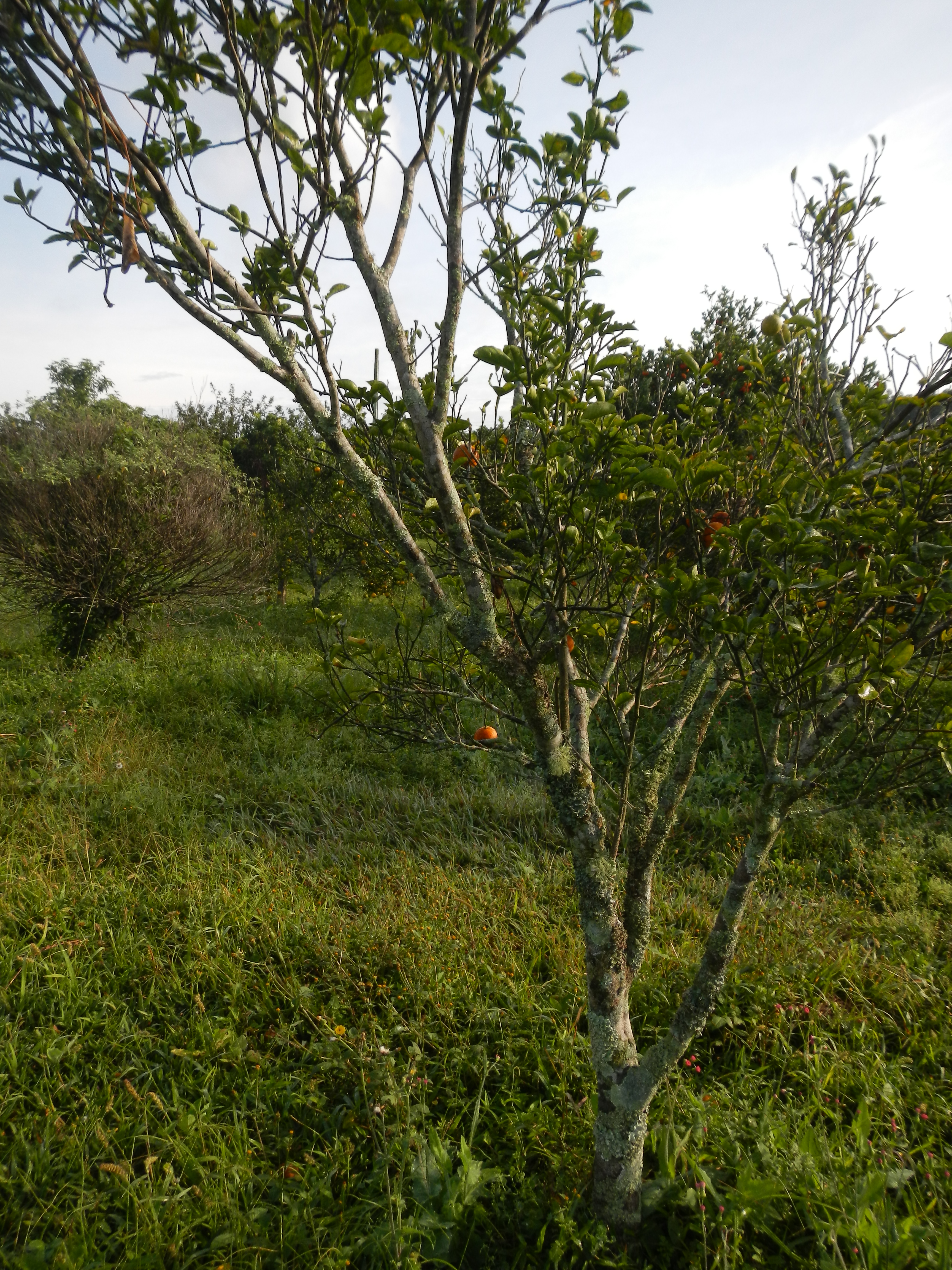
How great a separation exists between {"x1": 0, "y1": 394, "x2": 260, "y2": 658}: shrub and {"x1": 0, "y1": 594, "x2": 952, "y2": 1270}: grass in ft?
9.27

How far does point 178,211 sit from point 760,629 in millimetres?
1512

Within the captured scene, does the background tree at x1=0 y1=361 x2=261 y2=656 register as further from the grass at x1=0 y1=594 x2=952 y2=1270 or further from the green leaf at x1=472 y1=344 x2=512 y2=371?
the green leaf at x1=472 y1=344 x2=512 y2=371

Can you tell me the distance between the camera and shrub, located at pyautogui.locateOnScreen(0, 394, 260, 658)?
651 centimetres

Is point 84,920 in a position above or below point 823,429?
below

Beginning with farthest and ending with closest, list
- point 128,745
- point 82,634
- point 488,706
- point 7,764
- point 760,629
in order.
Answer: point 82,634 < point 128,745 < point 7,764 < point 488,706 < point 760,629

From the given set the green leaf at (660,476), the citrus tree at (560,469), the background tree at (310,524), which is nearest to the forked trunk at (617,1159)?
the citrus tree at (560,469)

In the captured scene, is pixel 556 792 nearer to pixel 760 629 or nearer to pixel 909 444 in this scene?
pixel 760 629

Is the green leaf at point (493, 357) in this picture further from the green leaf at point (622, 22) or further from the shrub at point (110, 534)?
the shrub at point (110, 534)

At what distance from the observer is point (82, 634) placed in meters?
6.74

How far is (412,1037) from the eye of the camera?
2.45 meters

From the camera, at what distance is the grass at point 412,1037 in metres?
1.77

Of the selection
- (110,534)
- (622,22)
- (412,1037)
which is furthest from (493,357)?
(110,534)

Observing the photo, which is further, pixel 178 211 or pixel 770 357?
pixel 770 357

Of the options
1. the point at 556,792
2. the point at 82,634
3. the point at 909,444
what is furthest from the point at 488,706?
the point at 82,634
